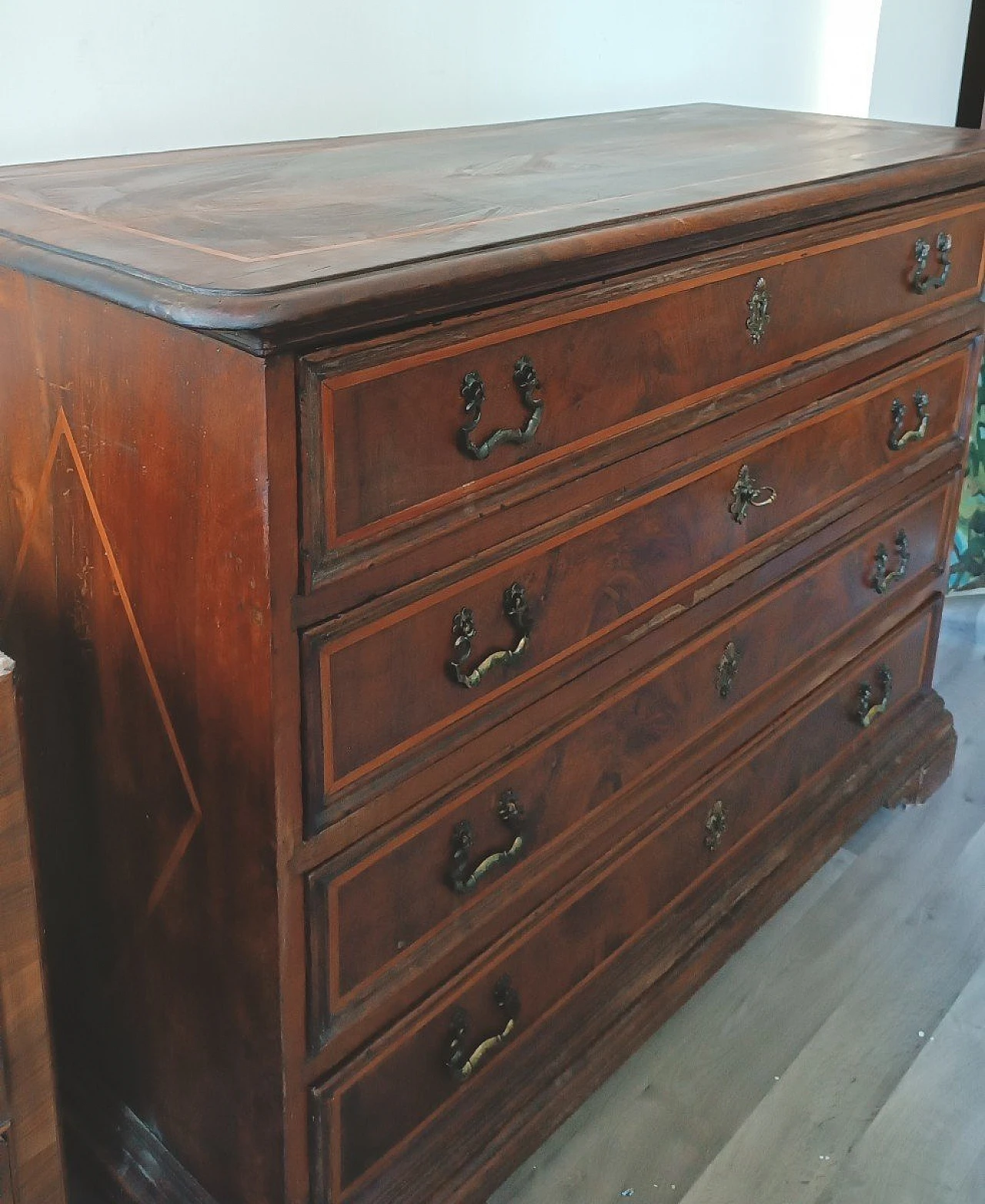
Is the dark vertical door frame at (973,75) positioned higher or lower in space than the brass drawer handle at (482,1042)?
higher

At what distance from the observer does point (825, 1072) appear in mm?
1807

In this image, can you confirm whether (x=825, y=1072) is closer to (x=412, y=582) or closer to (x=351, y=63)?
(x=412, y=582)

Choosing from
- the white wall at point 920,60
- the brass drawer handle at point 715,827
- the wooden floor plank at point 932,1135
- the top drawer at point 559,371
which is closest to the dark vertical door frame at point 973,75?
the white wall at point 920,60

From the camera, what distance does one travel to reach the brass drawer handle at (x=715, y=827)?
5.97ft

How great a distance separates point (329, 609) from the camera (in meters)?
1.11

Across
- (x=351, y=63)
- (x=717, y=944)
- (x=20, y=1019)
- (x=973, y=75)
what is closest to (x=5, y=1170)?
(x=20, y=1019)

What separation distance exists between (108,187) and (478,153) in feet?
1.61

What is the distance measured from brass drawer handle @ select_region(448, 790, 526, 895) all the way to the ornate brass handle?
885 millimetres

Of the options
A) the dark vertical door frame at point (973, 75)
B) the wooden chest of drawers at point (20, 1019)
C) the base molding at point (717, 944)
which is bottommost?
the base molding at point (717, 944)

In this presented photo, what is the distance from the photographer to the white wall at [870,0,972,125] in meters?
2.77

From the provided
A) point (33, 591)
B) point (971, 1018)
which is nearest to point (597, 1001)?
point (971, 1018)

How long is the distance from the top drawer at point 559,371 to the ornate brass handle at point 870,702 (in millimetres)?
A: 636

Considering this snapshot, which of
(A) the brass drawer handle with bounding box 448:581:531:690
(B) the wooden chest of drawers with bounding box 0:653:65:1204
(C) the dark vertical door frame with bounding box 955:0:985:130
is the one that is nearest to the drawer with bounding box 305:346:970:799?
(A) the brass drawer handle with bounding box 448:581:531:690

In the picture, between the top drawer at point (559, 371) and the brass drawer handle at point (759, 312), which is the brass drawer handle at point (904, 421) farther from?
the brass drawer handle at point (759, 312)
